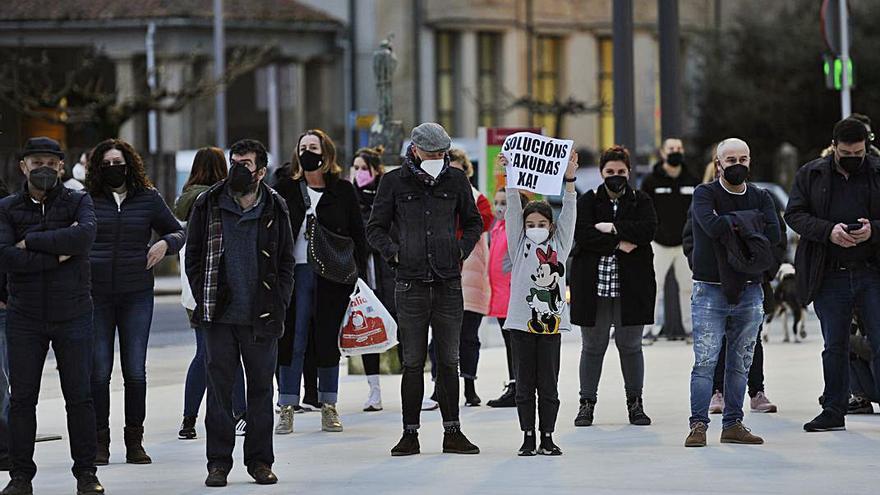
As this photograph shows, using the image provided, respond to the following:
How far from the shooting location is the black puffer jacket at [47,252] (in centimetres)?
908

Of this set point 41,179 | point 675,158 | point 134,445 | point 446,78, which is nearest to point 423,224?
point 134,445

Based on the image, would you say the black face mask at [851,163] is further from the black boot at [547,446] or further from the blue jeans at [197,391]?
the blue jeans at [197,391]

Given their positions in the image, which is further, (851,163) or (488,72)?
(488,72)

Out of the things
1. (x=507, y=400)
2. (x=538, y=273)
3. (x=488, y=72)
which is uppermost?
(x=488, y=72)

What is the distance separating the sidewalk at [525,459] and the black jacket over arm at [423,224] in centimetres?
111

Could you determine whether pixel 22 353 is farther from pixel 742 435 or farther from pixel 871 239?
pixel 871 239

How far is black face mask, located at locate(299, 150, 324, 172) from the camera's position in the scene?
11.8 meters

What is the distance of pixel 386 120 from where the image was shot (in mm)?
17328

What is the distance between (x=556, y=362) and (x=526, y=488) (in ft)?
5.08

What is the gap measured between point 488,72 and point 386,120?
35.0 m

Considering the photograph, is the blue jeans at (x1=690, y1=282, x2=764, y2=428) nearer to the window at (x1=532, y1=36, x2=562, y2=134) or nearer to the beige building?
the beige building

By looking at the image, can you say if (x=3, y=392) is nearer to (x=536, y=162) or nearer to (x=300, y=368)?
(x=300, y=368)

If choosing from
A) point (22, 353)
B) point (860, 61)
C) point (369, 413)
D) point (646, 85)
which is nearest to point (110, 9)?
point (646, 85)

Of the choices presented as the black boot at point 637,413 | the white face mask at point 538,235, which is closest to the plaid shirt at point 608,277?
the black boot at point 637,413
